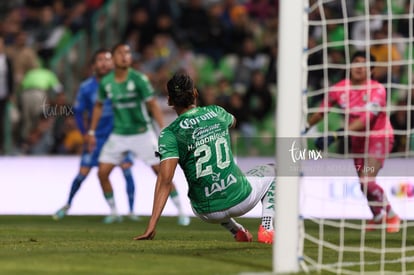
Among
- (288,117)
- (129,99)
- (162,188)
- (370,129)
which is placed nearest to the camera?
(288,117)

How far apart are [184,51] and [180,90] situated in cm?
1111

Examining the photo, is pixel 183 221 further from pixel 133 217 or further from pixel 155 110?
pixel 155 110

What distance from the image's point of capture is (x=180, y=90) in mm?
9766

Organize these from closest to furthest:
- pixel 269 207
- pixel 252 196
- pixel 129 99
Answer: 1. pixel 252 196
2. pixel 269 207
3. pixel 129 99

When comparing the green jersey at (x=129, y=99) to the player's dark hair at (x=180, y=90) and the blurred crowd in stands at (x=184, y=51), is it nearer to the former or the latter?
the blurred crowd in stands at (x=184, y=51)

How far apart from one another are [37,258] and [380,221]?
5231mm

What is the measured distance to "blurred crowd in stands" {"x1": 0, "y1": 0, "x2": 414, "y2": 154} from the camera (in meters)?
18.9

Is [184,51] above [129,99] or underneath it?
above

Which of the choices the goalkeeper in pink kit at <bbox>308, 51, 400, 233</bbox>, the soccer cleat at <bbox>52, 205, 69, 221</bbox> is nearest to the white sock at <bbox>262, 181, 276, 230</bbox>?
the goalkeeper in pink kit at <bbox>308, 51, 400, 233</bbox>

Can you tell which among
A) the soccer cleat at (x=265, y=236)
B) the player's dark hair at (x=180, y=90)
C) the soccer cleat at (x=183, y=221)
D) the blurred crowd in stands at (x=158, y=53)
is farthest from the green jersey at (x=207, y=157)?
the blurred crowd in stands at (x=158, y=53)

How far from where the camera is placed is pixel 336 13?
20.7m

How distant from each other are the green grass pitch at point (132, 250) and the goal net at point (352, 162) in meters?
0.10

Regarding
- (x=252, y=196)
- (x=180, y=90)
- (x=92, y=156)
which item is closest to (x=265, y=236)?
(x=252, y=196)

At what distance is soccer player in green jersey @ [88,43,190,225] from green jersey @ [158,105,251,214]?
4831mm
